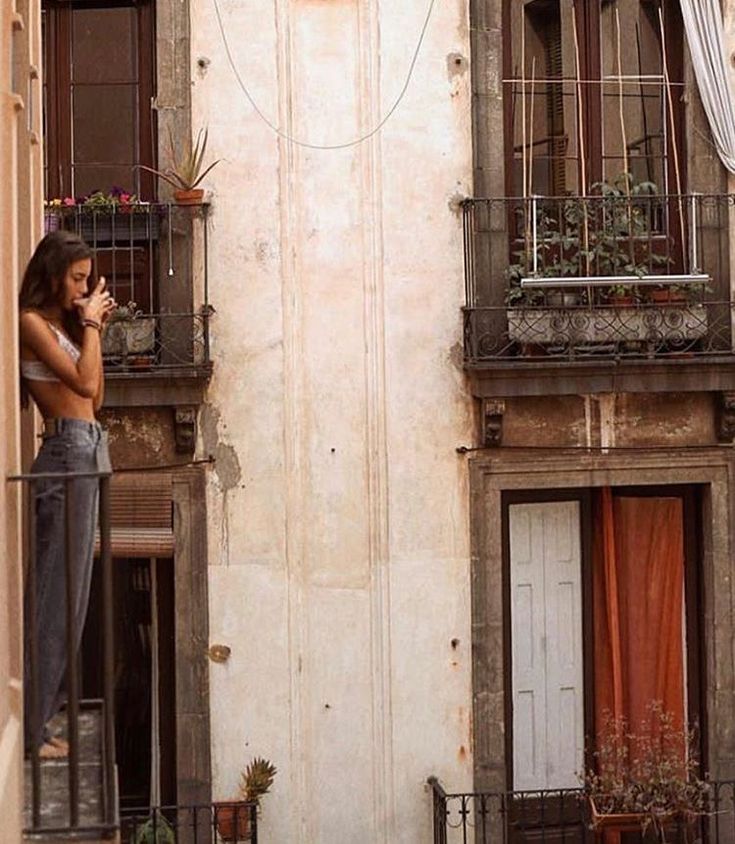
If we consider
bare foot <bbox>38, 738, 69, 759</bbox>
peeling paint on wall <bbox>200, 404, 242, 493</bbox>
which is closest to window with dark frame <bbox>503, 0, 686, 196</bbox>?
peeling paint on wall <bbox>200, 404, 242, 493</bbox>

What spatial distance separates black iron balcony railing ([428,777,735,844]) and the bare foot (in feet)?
20.2

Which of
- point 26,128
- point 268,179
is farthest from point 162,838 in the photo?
point 26,128

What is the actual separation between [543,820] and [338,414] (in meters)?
3.01

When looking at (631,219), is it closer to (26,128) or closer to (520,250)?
(520,250)

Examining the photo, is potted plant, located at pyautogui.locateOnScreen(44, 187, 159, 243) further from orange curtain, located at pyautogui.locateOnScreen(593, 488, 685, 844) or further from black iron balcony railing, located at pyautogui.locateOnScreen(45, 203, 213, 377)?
orange curtain, located at pyautogui.locateOnScreen(593, 488, 685, 844)

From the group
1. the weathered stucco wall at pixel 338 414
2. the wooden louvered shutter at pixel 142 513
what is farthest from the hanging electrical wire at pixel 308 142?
the wooden louvered shutter at pixel 142 513

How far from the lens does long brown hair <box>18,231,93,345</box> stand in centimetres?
612

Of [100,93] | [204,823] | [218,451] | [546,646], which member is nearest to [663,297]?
[546,646]

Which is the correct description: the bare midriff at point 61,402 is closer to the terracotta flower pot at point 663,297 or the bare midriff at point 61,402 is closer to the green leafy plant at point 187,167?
the green leafy plant at point 187,167

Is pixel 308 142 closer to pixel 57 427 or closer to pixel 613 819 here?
pixel 613 819

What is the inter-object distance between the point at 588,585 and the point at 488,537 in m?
0.85

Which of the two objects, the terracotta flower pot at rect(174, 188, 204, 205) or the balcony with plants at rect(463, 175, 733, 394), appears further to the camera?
the balcony with plants at rect(463, 175, 733, 394)

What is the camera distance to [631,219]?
1248 cm

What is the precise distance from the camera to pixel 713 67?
41.2ft
